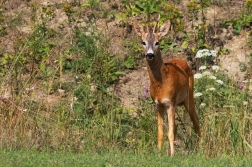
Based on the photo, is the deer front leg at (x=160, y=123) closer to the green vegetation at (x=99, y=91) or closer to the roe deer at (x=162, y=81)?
the roe deer at (x=162, y=81)

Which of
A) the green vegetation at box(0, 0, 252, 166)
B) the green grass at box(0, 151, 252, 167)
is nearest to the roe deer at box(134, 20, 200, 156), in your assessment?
the green vegetation at box(0, 0, 252, 166)

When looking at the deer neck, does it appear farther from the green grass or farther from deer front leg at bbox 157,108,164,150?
the green grass

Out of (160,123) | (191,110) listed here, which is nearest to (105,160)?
(160,123)

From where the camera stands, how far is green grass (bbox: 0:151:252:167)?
10445 millimetres

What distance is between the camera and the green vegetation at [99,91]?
41.2 feet

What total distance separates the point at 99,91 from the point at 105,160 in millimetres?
5878

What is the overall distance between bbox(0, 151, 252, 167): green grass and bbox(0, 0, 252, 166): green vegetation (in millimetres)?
15

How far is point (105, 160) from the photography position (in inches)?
420

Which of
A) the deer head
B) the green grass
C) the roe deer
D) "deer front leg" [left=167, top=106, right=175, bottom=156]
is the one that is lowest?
the green grass

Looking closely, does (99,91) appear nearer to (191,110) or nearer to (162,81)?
(191,110)

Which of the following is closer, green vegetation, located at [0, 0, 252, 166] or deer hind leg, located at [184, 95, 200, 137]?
green vegetation, located at [0, 0, 252, 166]

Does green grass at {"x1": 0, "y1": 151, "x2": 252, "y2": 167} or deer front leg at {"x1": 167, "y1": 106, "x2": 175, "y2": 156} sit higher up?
deer front leg at {"x1": 167, "y1": 106, "x2": 175, "y2": 156}

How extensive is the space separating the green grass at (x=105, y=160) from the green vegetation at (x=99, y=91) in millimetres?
15

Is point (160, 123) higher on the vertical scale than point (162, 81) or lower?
lower
